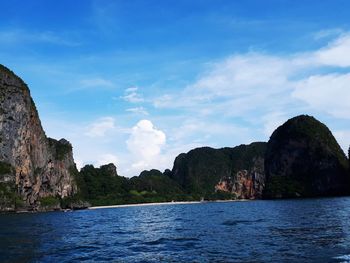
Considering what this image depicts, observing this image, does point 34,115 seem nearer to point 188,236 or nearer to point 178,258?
point 188,236

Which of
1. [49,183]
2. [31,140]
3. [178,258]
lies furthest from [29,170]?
[178,258]

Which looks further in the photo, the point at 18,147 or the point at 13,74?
the point at 13,74

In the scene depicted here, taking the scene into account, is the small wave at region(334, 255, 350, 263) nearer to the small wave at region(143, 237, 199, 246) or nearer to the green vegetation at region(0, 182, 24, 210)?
the small wave at region(143, 237, 199, 246)

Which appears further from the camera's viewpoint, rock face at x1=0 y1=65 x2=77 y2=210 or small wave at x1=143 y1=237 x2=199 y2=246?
rock face at x1=0 y1=65 x2=77 y2=210

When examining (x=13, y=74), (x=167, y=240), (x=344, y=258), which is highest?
(x=13, y=74)

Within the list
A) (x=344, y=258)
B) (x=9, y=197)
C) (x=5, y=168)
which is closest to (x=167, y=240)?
(x=344, y=258)

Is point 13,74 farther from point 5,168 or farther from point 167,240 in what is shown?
point 167,240

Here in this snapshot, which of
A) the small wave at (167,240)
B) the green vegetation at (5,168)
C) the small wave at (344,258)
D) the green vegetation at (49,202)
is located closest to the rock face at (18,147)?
the green vegetation at (5,168)

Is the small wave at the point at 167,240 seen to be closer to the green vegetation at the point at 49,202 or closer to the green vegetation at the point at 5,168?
the green vegetation at the point at 5,168

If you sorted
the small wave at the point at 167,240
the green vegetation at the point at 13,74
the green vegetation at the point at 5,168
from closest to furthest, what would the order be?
the small wave at the point at 167,240, the green vegetation at the point at 5,168, the green vegetation at the point at 13,74

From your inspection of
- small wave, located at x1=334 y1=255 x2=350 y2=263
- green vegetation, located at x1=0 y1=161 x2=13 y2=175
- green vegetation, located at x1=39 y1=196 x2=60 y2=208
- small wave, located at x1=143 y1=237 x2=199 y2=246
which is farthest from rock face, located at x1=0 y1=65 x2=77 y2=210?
small wave, located at x1=334 y1=255 x2=350 y2=263

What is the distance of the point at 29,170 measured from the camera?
170 meters

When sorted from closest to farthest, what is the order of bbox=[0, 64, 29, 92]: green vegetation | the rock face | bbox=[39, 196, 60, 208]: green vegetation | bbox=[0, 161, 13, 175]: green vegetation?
bbox=[0, 161, 13, 175]: green vegetation → the rock face → bbox=[0, 64, 29, 92]: green vegetation → bbox=[39, 196, 60, 208]: green vegetation

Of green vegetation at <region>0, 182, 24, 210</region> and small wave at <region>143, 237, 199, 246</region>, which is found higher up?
green vegetation at <region>0, 182, 24, 210</region>
